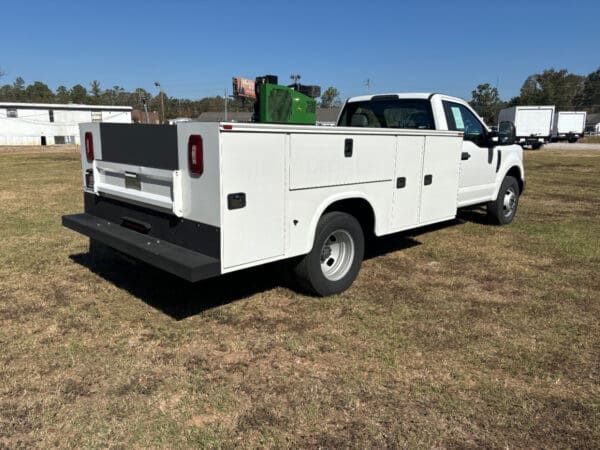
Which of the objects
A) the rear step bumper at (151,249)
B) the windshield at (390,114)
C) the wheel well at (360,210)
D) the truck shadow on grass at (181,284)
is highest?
the windshield at (390,114)

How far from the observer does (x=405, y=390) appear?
310 centimetres

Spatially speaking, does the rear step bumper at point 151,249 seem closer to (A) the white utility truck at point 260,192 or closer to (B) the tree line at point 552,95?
(A) the white utility truck at point 260,192

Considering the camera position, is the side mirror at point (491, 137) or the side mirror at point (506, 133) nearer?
the side mirror at point (491, 137)

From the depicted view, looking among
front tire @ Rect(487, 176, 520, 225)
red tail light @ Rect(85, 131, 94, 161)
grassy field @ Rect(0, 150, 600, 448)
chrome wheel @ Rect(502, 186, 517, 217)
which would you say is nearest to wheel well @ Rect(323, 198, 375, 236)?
grassy field @ Rect(0, 150, 600, 448)

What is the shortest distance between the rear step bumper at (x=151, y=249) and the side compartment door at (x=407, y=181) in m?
2.35

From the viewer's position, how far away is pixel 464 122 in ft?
21.7

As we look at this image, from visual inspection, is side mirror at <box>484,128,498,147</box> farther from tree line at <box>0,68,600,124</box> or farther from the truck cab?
tree line at <box>0,68,600,124</box>

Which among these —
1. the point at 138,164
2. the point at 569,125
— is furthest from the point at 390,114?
the point at 569,125

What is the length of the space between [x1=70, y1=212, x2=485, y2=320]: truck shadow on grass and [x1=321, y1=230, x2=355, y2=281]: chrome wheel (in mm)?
366

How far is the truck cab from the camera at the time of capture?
20.4 ft

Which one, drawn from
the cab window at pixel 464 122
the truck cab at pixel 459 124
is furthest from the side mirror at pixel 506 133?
the cab window at pixel 464 122

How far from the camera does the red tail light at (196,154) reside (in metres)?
3.38

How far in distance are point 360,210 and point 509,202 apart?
13.9 feet

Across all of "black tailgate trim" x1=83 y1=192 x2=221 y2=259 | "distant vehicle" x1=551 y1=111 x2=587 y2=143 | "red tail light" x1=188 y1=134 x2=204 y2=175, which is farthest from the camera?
"distant vehicle" x1=551 y1=111 x2=587 y2=143
